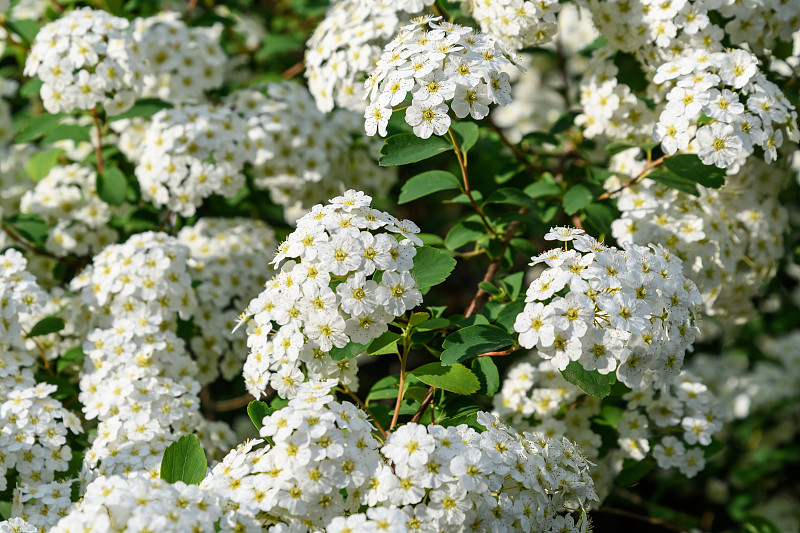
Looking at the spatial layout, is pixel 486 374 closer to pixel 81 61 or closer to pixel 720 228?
pixel 720 228

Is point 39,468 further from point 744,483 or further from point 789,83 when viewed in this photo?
point 744,483

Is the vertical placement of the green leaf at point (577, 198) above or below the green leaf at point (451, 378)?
above

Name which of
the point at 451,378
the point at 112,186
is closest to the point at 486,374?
the point at 451,378

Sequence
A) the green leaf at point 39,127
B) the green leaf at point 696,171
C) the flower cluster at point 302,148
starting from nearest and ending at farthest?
1. the green leaf at point 696,171
2. the green leaf at point 39,127
3. the flower cluster at point 302,148

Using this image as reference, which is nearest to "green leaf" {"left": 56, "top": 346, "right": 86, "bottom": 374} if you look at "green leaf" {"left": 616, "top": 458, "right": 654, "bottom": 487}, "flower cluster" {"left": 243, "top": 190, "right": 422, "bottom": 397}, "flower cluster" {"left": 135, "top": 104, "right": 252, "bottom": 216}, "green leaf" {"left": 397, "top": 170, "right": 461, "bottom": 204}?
"flower cluster" {"left": 135, "top": 104, "right": 252, "bottom": 216}

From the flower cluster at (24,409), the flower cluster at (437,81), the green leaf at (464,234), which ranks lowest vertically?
the flower cluster at (24,409)

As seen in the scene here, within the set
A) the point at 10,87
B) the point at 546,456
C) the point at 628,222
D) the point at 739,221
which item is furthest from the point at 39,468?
the point at 739,221

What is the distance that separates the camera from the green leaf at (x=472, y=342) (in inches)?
94.8

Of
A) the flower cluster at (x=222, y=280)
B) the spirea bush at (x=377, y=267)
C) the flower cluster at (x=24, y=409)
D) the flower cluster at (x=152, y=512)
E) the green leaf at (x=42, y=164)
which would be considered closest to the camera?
the flower cluster at (x=152, y=512)

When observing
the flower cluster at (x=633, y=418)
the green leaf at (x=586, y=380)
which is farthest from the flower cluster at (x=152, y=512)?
the flower cluster at (x=633, y=418)

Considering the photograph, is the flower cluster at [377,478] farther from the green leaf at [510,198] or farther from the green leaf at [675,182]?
the green leaf at [675,182]

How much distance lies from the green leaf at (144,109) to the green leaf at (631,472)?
9.20 feet

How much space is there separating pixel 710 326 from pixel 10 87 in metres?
4.81

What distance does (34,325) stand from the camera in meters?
3.30
